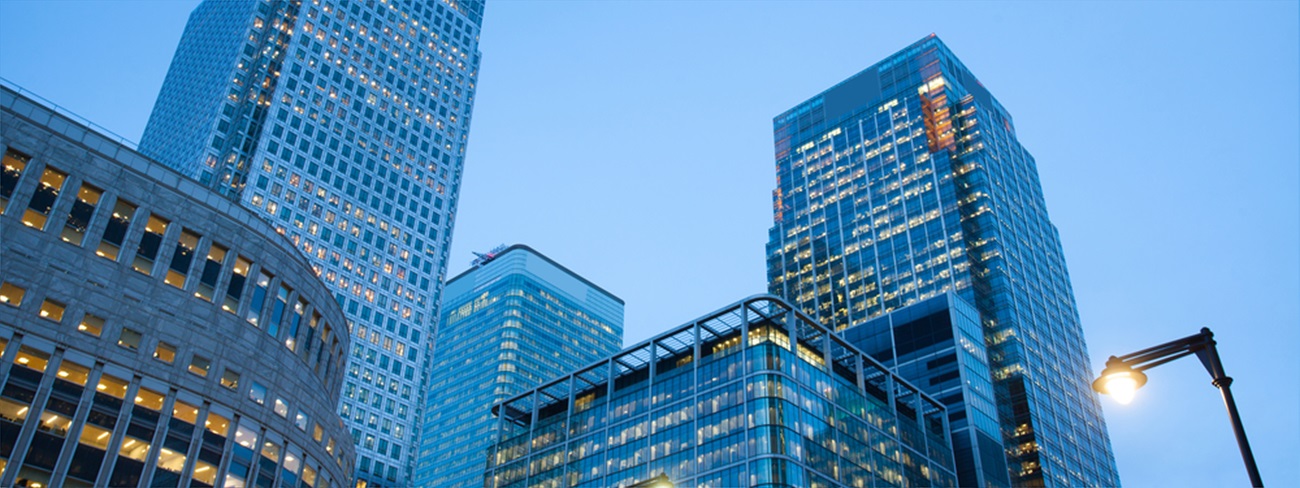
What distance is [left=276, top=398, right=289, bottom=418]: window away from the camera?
220 feet

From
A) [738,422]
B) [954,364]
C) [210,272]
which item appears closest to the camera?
[210,272]

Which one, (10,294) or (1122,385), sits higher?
(10,294)

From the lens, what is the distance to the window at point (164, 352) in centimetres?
5928

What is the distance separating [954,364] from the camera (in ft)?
489

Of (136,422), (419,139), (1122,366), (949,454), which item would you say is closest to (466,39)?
(419,139)

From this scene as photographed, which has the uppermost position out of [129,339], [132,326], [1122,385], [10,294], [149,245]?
[149,245]

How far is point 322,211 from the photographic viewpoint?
14400 cm

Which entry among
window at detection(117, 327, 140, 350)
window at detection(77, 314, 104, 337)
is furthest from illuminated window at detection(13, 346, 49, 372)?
window at detection(117, 327, 140, 350)

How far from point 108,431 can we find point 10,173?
15.7 m

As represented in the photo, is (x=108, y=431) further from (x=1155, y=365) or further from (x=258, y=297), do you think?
(x=1155, y=365)

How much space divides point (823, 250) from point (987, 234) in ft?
109

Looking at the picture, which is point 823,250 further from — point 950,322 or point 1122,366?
point 1122,366

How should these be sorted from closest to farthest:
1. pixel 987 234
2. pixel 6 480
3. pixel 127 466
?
pixel 6 480 < pixel 127 466 < pixel 987 234

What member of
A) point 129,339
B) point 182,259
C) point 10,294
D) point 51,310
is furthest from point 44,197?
point 129,339
